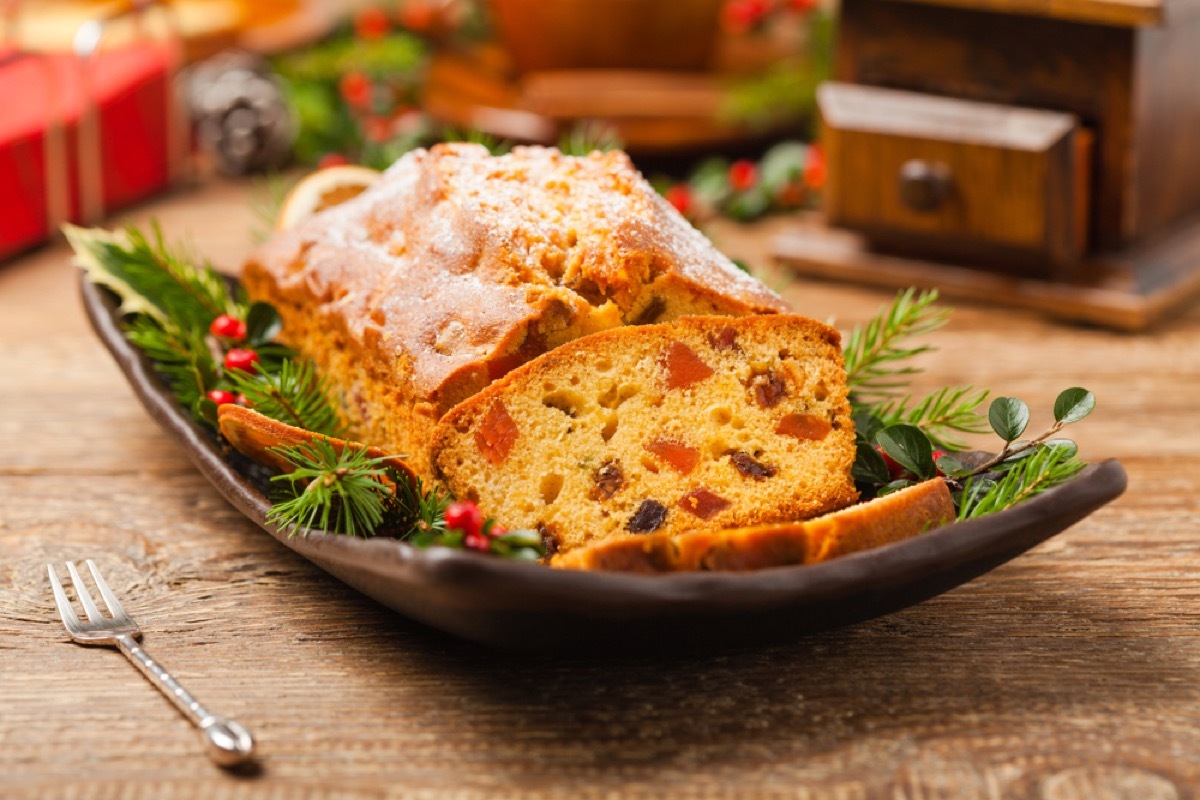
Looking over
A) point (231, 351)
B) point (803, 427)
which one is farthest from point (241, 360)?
point (803, 427)

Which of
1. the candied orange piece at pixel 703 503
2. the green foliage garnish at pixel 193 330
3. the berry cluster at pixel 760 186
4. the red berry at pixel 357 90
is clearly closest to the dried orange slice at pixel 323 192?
the green foliage garnish at pixel 193 330

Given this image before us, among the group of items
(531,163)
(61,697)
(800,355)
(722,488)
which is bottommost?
(61,697)

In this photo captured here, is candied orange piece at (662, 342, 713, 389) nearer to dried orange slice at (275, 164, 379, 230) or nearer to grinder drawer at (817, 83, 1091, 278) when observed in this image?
dried orange slice at (275, 164, 379, 230)

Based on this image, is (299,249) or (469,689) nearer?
(469,689)

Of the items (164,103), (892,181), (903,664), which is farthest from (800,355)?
(164,103)

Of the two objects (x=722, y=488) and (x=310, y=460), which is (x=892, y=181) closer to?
(x=722, y=488)

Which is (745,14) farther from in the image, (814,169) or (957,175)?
(957,175)

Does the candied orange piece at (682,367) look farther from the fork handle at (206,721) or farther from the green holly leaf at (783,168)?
the green holly leaf at (783,168)
